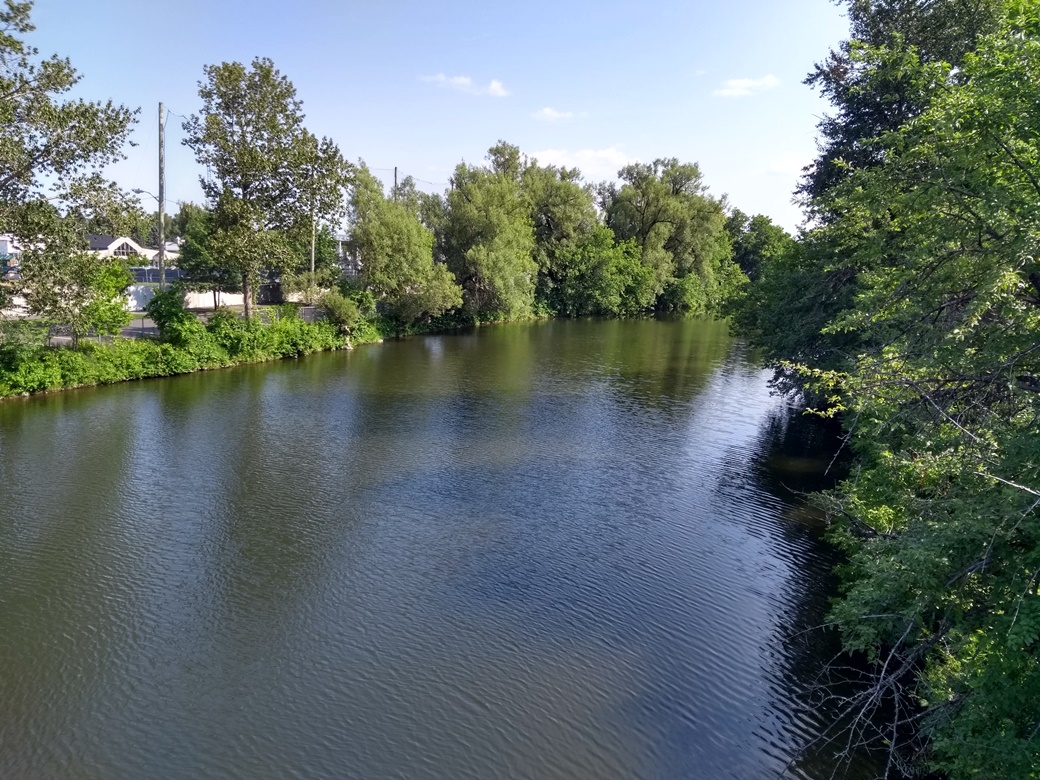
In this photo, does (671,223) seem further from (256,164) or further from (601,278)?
(256,164)

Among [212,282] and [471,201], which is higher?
[471,201]

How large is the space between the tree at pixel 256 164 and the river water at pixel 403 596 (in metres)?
11.5

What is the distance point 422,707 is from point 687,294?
215 ft

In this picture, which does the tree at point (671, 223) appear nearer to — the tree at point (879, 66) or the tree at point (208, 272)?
the tree at point (208, 272)

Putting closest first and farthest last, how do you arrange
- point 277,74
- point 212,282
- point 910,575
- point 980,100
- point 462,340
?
point 910,575
point 980,100
point 277,74
point 212,282
point 462,340

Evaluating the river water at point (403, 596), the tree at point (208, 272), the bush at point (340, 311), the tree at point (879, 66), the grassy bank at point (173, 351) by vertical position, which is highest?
the tree at point (879, 66)

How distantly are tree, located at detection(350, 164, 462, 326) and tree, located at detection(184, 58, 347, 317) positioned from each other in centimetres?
980

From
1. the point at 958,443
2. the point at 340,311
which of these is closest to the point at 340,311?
the point at 340,311

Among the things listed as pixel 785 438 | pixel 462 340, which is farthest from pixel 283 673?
pixel 462 340

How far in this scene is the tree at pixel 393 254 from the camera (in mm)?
44031

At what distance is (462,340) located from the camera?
4569 cm

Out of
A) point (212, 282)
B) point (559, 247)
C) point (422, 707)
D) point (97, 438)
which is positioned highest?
point (559, 247)

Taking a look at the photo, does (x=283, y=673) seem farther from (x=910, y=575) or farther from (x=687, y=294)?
(x=687, y=294)

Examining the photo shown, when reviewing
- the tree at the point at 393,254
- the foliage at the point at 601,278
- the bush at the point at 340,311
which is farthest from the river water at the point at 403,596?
the foliage at the point at 601,278
